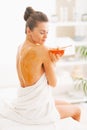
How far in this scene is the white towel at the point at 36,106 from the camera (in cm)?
241

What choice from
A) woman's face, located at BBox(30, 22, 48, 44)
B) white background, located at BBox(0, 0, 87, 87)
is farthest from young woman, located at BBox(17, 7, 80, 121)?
white background, located at BBox(0, 0, 87, 87)

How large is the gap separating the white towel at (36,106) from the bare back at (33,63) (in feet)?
0.16

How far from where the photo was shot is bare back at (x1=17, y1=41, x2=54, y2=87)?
233 cm

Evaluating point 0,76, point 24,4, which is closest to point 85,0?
point 24,4

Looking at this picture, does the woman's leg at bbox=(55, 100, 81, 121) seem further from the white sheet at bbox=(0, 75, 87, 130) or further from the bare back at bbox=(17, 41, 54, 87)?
the bare back at bbox=(17, 41, 54, 87)

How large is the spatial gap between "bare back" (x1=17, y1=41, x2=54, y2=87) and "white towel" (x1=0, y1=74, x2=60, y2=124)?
47mm

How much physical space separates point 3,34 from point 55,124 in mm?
1726

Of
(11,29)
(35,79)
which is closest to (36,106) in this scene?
Result: (35,79)

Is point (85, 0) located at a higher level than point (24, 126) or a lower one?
higher

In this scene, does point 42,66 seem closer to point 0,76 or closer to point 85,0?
point 0,76

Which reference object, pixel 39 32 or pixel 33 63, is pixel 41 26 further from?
pixel 33 63

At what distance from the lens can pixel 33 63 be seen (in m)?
2.35

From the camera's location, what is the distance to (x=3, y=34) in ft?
12.5

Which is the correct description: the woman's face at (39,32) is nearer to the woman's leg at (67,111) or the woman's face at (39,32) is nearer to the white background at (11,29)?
the woman's leg at (67,111)
